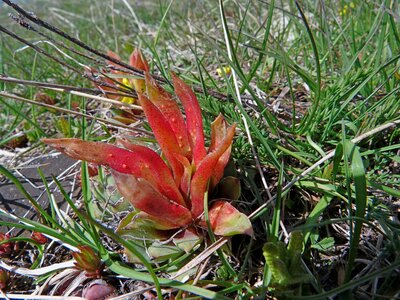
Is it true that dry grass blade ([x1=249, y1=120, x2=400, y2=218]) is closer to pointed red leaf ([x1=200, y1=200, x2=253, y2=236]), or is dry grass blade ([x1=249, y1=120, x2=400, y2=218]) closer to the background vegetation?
the background vegetation

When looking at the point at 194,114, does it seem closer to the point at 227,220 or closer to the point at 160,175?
the point at 160,175

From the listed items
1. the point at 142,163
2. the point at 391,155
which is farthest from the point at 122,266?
the point at 391,155

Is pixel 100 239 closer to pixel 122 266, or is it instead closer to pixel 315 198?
pixel 122 266

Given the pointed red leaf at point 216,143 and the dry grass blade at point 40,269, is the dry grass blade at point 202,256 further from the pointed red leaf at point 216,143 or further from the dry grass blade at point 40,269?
the dry grass blade at point 40,269

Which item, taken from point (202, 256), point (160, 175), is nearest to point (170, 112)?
point (160, 175)

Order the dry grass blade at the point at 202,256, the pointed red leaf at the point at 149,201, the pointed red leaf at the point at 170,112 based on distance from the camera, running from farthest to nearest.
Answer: the pointed red leaf at the point at 170,112
the dry grass blade at the point at 202,256
the pointed red leaf at the point at 149,201

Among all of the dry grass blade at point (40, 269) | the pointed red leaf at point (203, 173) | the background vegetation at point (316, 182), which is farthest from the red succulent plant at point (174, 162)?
the dry grass blade at point (40, 269)

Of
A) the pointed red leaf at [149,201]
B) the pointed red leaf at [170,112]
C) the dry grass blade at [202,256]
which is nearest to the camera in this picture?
the pointed red leaf at [149,201]

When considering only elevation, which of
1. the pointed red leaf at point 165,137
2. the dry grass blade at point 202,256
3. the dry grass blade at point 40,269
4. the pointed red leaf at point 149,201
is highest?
the pointed red leaf at point 165,137
